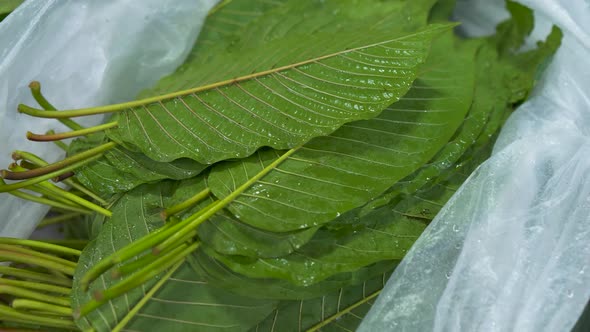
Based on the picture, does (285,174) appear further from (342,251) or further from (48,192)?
(48,192)

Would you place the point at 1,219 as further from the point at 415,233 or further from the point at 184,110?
the point at 415,233

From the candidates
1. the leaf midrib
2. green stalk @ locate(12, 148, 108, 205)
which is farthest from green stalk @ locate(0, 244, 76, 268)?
the leaf midrib

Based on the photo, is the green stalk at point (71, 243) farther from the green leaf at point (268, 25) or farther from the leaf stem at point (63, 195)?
the green leaf at point (268, 25)

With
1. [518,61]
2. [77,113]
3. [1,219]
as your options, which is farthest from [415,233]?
[1,219]

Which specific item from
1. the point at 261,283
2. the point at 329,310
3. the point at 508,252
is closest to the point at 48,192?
the point at 261,283

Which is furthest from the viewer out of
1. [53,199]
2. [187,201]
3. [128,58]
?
[128,58]

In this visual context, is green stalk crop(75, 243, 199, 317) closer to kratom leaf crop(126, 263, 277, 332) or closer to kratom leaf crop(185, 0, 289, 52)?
kratom leaf crop(126, 263, 277, 332)

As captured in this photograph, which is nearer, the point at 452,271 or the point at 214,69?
the point at 452,271
